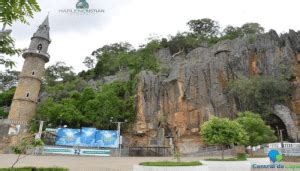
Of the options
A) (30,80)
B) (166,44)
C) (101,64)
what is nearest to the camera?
(30,80)

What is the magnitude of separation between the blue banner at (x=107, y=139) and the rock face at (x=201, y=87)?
5.07m

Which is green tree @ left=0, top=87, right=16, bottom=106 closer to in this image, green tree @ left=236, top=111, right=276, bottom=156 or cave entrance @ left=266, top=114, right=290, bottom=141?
green tree @ left=236, top=111, right=276, bottom=156

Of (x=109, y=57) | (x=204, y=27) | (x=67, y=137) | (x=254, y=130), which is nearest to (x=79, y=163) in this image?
(x=67, y=137)

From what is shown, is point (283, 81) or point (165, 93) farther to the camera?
point (165, 93)

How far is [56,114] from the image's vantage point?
32.4m

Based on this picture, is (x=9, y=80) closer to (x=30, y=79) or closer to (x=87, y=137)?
(x=30, y=79)

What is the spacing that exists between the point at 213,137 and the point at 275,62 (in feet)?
66.9

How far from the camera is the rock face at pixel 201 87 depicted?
28.0 meters

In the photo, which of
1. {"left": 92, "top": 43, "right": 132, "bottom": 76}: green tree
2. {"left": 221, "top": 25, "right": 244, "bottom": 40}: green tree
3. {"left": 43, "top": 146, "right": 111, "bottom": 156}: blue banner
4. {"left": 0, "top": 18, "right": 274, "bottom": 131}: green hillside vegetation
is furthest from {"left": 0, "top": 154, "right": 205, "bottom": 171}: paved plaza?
{"left": 221, "top": 25, "right": 244, "bottom": 40}: green tree

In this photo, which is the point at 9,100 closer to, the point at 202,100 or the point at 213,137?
the point at 202,100

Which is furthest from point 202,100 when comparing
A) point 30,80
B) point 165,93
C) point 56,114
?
point 30,80

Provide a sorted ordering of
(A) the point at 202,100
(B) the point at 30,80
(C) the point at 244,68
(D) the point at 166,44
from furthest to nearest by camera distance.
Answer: (D) the point at 166,44, (B) the point at 30,80, (C) the point at 244,68, (A) the point at 202,100

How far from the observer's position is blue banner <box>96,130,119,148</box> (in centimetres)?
2625

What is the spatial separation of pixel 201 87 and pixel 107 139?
12.8 metres
